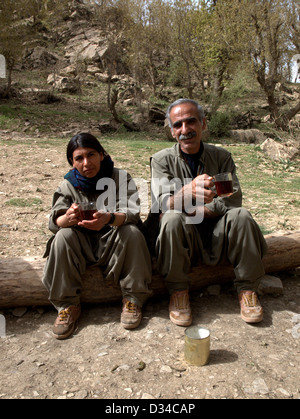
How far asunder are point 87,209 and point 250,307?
4.54 feet

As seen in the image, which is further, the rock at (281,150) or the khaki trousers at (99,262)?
the rock at (281,150)

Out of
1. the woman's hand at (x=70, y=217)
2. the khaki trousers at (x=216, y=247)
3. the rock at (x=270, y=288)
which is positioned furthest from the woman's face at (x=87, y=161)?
the rock at (x=270, y=288)

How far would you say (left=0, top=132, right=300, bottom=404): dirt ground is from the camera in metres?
1.97

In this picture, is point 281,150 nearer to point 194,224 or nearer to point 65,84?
point 194,224

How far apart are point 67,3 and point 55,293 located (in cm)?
3041

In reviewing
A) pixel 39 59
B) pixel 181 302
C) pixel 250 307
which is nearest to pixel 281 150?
pixel 250 307

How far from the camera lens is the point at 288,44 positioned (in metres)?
16.4

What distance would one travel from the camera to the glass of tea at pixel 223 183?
8.23ft

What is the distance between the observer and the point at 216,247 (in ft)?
8.99

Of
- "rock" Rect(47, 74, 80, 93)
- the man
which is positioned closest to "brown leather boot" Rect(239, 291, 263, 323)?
the man

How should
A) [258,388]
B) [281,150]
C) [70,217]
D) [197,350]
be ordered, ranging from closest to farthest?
[258,388] < [197,350] < [70,217] < [281,150]

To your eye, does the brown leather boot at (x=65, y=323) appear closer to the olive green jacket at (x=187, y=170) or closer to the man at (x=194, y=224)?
the man at (x=194, y=224)

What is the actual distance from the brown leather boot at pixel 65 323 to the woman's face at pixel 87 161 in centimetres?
101
